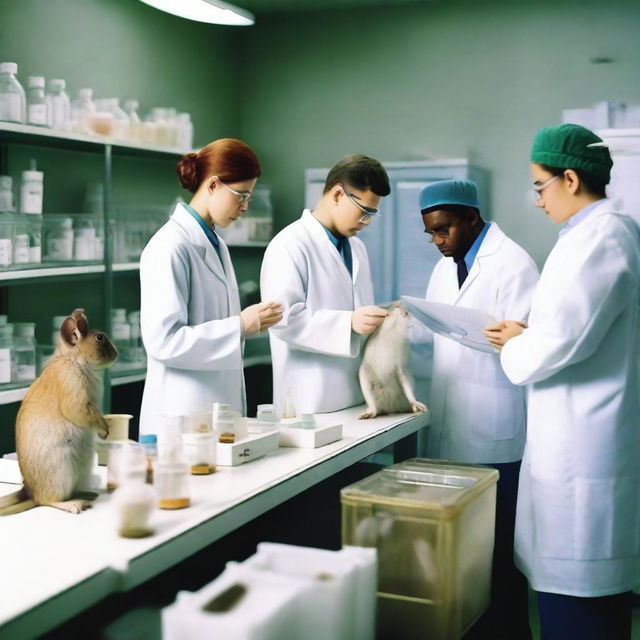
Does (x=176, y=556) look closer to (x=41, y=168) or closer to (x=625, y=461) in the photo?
(x=625, y=461)

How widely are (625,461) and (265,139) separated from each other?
4.10 meters

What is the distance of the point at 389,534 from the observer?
174cm

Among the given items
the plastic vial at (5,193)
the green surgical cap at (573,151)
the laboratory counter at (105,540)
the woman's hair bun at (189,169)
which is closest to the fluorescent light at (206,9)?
the woman's hair bun at (189,169)

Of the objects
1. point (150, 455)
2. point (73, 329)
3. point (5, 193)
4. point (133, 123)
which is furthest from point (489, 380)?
point (133, 123)

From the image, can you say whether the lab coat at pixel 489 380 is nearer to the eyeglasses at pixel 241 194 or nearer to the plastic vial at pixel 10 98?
the eyeglasses at pixel 241 194

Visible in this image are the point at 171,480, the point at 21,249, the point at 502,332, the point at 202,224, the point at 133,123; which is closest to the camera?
the point at 171,480

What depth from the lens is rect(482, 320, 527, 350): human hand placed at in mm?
2232

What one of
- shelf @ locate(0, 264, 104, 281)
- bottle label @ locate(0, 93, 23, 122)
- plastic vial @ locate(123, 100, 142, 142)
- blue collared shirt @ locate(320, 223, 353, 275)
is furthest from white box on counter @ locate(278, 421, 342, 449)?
plastic vial @ locate(123, 100, 142, 142)

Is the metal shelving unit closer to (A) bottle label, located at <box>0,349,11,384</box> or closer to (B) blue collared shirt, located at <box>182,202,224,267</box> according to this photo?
(A) bottle label, located at <box>0,349,11,384</box>

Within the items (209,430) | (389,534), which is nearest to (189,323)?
(209,430)

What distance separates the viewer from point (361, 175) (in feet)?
8.78

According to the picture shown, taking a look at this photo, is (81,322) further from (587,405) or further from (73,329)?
(587,405)

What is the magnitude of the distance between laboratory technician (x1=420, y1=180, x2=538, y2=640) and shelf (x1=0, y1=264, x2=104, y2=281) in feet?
5.52

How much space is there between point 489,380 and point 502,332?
1.67 ft
